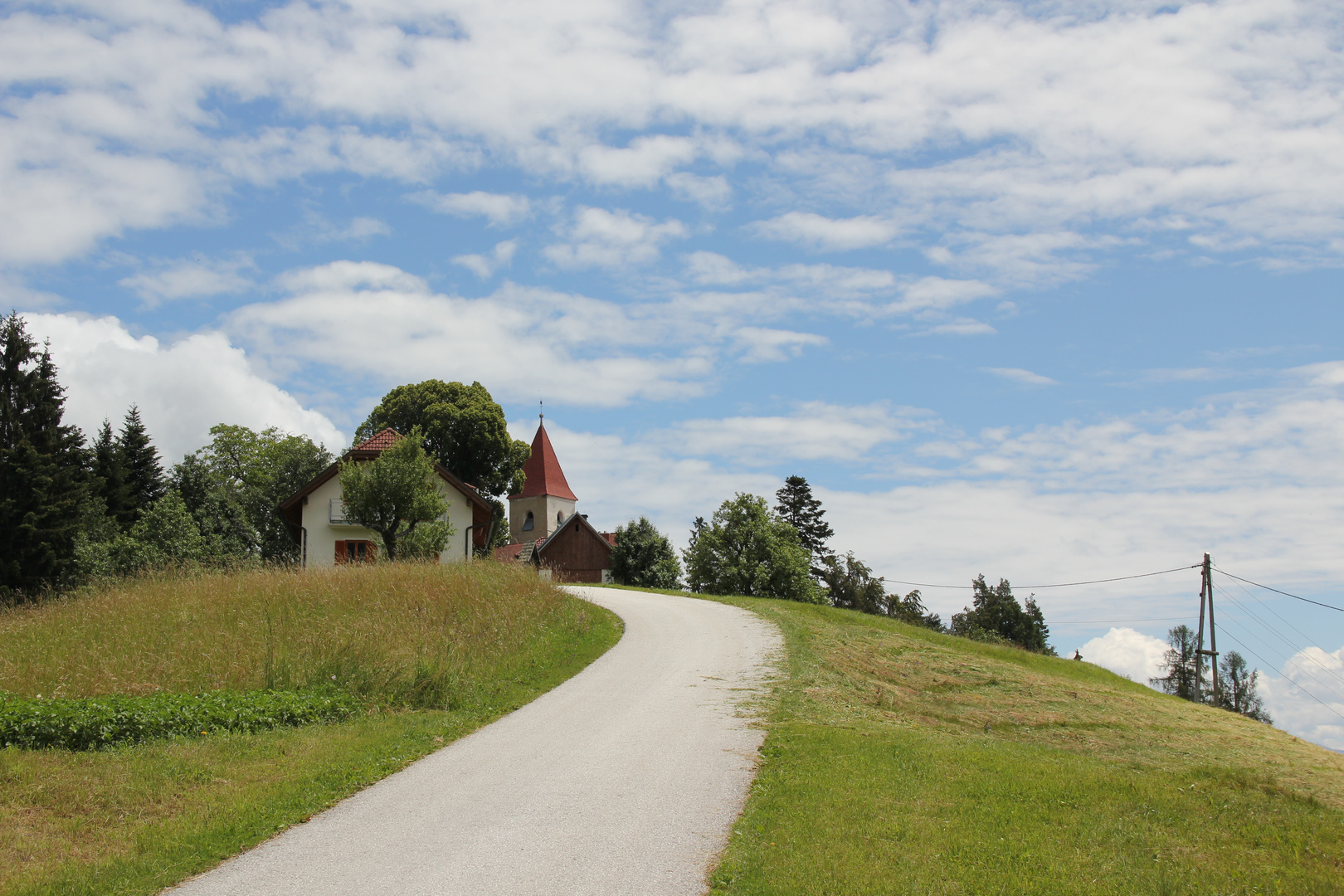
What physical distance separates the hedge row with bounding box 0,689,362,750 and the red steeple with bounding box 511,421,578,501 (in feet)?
202

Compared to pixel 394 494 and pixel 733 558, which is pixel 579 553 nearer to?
A: pixel 733 558

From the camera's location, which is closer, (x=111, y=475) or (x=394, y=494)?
(x=394, y=494)

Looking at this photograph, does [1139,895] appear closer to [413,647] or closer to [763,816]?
[763,816]

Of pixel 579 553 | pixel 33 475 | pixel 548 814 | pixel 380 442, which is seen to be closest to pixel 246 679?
pixel 548 814

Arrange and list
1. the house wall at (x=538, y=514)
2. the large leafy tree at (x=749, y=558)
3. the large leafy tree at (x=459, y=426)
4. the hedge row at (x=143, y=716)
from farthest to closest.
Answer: the house wall at (x=538, y=514)
the large leafy tree at (x=459, y=426)
the large leafy tree at (x=749, y=558)
the hedge row at (x=143, y=716)

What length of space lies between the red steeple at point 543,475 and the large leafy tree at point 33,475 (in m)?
36.1

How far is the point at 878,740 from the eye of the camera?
1037 cm

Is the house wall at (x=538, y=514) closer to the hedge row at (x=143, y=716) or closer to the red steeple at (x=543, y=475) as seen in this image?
the red steeple at (x=543, y=475)

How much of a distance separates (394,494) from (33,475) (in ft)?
67.3

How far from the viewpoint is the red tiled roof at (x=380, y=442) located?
123 ft

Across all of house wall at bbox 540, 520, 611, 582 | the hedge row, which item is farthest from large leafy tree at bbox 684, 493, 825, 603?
the hedge row

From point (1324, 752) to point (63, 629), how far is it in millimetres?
23609

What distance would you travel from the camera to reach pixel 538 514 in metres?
72.9

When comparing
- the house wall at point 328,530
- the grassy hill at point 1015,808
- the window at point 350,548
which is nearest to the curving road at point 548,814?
the grassy hill at point 1015,808
